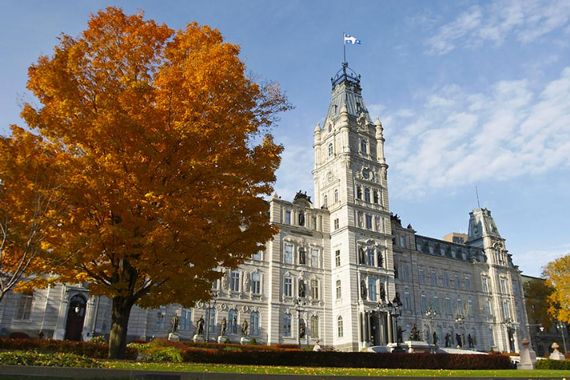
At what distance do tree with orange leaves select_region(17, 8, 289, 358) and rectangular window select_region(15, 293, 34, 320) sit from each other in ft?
70.2

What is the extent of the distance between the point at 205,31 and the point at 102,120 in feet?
19.6

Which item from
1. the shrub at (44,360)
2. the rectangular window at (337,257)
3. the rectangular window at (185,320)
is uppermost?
the rectangular window at (337,257)

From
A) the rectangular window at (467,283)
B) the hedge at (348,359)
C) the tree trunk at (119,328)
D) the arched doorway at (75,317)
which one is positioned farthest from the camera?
the rectangular window at (467,283)

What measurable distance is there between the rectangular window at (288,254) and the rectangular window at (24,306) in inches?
991

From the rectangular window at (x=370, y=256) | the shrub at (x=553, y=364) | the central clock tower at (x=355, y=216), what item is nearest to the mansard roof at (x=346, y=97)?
the central clock tower at (x=355, y=216)

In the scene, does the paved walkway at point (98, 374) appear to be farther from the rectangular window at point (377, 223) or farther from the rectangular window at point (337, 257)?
the rectangular window at point (377, 223)

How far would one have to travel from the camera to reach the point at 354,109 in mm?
60281

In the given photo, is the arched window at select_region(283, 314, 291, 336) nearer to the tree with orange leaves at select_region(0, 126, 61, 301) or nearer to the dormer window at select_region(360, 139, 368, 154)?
the dormer window at select_region(360, 139, 368, 154)

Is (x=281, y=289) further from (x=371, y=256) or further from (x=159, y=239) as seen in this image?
(x=159, y=239)

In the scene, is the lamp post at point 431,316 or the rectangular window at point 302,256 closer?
the rectangular window at point 302,256

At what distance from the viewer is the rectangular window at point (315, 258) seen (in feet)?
173

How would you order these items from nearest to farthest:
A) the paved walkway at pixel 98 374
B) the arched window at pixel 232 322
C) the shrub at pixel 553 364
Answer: the paved walkway at pixel 98 374 → the shrub at pixel 553 364 → the arched window at pixel 232 322

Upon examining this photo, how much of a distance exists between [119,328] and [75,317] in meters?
22.3

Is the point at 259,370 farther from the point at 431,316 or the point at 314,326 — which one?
the point at 431,316
